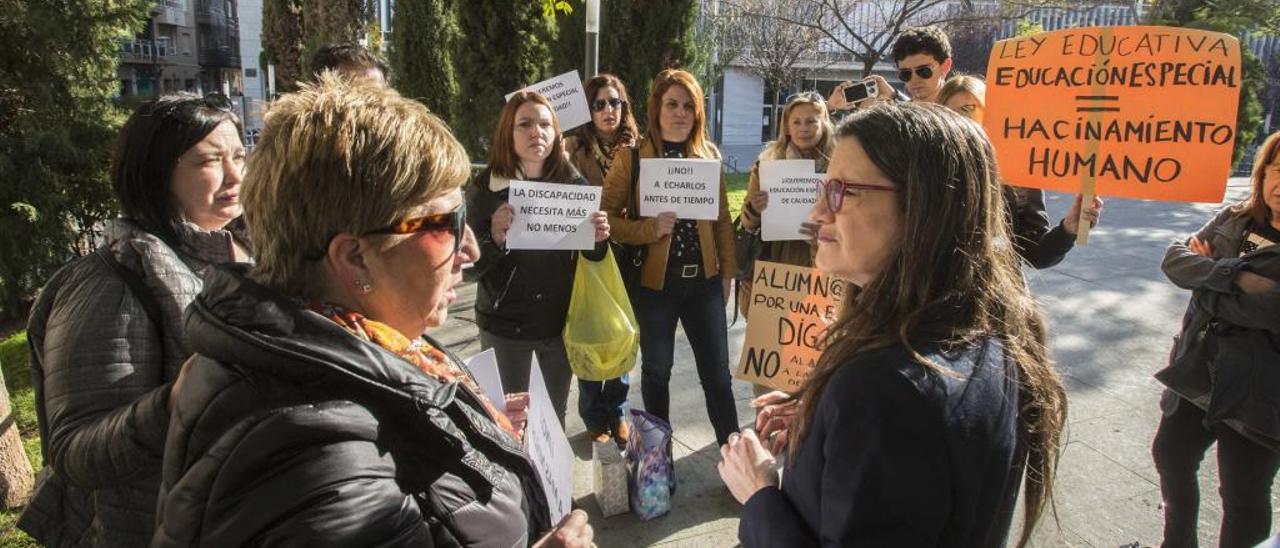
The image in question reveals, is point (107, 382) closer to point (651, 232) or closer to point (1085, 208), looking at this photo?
point (651, 232)

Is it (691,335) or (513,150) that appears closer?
(513,150)

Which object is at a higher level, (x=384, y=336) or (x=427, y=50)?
(x=427, y=50)

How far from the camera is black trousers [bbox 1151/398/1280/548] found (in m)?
2.67

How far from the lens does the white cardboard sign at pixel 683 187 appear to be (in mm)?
3695

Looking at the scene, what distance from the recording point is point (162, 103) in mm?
1868

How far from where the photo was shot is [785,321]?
3.55 m

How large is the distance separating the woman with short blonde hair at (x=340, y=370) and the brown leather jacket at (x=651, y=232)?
2318mm

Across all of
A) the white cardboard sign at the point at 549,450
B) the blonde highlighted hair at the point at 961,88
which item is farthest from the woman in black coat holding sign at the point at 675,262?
the white cardboard sign at the point at 549,450

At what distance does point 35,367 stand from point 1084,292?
761 centimetres

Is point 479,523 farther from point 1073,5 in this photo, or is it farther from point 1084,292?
point 1073,5

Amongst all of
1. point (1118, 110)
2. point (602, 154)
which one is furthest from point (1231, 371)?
point (602, 154)

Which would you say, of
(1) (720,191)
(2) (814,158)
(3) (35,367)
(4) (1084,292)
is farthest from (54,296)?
(4) (1084,292)

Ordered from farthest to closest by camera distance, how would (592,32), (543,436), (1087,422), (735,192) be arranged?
(735,192) → (592,32) → (1087,422) → (543,436)

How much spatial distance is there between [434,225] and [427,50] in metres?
8.75
